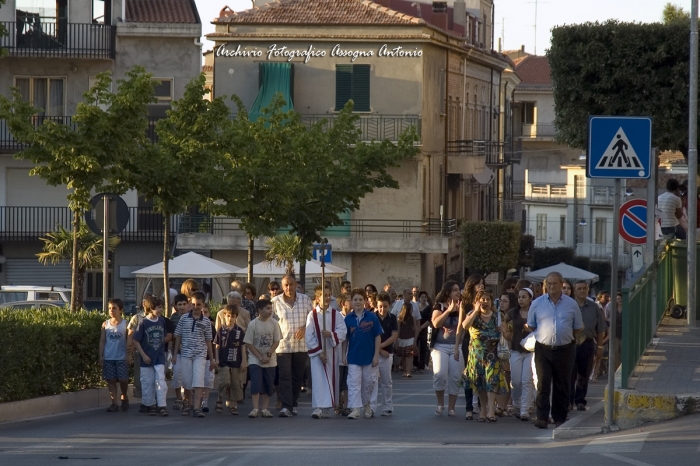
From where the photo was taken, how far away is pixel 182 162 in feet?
71.6

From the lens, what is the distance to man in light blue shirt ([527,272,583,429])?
558 inches

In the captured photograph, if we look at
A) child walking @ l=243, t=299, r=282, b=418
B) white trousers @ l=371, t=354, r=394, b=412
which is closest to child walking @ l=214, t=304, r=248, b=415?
child walking @ l=243, t=299, r=282, b=418

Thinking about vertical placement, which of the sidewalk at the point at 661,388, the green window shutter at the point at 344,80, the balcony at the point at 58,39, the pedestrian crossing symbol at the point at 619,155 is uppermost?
the balcony at the point at 58,39

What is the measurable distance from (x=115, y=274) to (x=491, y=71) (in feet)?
77.0

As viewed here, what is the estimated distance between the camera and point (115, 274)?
1767 inches

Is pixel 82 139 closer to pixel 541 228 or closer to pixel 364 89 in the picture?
pixel 364 89

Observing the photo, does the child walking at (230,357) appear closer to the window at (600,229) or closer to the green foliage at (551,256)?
the green foliage at (551,256)

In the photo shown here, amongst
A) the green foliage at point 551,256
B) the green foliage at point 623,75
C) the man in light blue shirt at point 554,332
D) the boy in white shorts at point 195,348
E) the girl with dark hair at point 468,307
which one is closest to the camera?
the man in light blue shirt at point 554,332

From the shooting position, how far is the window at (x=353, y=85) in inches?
1834

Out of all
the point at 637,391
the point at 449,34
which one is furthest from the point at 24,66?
the point at 637,391

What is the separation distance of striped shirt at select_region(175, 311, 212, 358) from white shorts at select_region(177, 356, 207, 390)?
0.23 feet

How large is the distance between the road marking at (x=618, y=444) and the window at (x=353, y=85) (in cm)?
3465

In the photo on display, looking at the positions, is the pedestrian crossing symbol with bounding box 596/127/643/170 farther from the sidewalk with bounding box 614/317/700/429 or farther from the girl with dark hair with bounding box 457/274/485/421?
the girl with dark hair with bounding box 457/274/485/421

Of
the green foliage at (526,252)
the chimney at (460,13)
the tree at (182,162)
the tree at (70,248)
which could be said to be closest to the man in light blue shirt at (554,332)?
the tree at (182,162)
